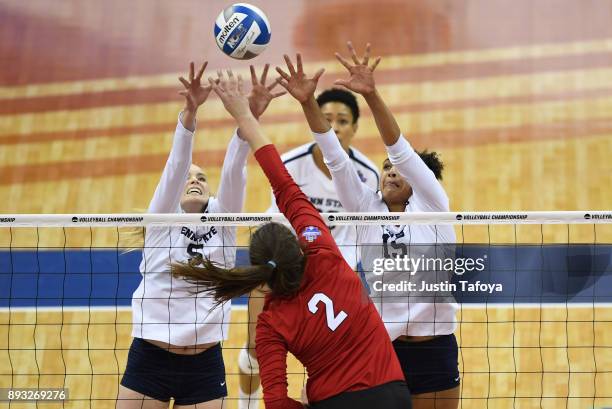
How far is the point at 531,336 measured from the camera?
7.42 m

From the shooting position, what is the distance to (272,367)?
323 centimetres

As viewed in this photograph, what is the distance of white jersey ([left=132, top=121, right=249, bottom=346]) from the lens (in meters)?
4.64

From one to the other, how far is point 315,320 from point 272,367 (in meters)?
0.24

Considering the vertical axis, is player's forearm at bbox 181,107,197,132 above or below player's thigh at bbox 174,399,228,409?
above

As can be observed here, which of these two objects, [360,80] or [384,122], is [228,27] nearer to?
[360,80]

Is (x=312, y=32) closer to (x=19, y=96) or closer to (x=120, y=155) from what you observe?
(x=120, y=155)

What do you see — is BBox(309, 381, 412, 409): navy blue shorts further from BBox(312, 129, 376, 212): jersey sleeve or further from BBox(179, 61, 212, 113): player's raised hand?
BBox(179, 61, 212, 113): player's raised hand

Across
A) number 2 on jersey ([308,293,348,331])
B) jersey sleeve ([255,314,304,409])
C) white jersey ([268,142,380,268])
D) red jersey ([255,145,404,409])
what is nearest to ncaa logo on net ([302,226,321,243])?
red jersey ([255,145,404,409])

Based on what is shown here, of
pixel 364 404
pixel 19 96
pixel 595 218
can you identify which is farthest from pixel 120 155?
pixel 364 404

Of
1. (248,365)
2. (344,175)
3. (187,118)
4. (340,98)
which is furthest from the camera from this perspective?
(340,98)

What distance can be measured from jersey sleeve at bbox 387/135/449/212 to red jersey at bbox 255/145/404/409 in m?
1.05

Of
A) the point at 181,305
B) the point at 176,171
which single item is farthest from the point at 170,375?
the point at 176,171

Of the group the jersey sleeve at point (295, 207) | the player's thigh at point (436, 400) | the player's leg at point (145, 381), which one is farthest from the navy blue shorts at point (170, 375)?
the jersey sleeve at point (295, 207)

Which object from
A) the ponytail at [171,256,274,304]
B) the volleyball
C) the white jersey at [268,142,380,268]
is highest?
the volleyball
